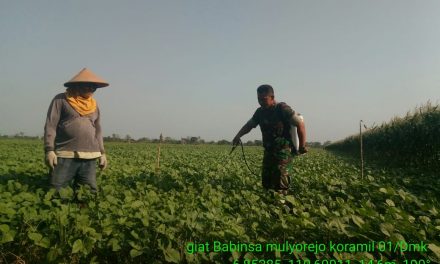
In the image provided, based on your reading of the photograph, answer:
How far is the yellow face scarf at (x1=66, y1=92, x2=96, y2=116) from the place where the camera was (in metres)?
4.48

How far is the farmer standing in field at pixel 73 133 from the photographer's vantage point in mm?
4300

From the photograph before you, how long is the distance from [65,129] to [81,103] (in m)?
0.43

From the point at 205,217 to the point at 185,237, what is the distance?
469mm

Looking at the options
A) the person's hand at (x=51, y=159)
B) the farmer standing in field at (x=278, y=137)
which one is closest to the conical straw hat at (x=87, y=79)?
the person's hand at (x=51, y=159)

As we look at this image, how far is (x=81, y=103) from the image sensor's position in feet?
15.0

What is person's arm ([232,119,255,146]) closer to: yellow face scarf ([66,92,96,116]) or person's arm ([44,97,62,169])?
yellow face scarf ([66,92,96,116])

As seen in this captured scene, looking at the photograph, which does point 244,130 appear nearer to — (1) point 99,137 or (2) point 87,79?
(1) point 99,137

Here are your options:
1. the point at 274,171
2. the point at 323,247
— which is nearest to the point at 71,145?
the point at 274,171

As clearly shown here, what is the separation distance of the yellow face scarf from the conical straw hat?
200mm

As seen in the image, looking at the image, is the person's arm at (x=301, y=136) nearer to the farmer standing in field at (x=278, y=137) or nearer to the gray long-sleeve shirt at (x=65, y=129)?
the farmer standing in field at (x=278, y=137)

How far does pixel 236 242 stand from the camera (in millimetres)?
2904

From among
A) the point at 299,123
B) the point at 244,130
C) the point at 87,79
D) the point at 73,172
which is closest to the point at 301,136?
the point at 299,123

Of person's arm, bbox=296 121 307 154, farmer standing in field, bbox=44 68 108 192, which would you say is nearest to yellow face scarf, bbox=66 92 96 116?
farmer standing in field, bbox=44 68 108 192

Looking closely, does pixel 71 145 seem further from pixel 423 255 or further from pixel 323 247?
pixel 423 255
